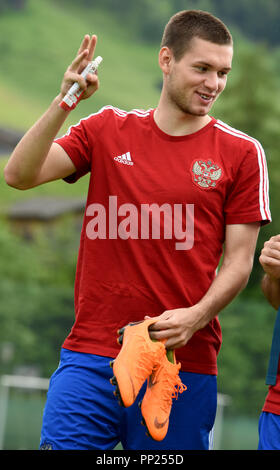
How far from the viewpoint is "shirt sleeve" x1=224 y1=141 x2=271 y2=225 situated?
12.6ft

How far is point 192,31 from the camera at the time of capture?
3895 millimetres

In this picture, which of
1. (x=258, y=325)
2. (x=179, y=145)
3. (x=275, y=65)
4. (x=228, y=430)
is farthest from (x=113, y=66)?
(x=179, y=145)

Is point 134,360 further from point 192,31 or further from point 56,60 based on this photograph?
point 56,60

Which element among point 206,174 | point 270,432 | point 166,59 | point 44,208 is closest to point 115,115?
point 166,59

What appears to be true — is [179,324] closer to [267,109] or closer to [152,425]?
[152,425]

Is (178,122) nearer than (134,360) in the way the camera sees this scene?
No

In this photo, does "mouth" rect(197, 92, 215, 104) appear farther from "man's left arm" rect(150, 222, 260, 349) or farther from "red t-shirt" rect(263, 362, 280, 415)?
"red t-shirt" rect(263, 362, 280, 415)

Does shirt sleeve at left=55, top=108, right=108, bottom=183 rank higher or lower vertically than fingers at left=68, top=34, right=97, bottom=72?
lower

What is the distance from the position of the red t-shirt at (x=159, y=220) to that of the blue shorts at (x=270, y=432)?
0.37 m

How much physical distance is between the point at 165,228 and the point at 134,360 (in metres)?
0.66

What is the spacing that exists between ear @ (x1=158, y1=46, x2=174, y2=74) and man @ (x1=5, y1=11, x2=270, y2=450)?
10 millimetres

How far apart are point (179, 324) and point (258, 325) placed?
13.6m

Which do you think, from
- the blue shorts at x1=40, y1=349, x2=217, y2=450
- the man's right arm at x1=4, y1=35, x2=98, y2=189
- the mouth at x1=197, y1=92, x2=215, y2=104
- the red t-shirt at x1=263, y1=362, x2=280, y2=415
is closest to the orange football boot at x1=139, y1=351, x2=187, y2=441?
the blue shorts at x1=40, y1=349, x2=217, y2=450
